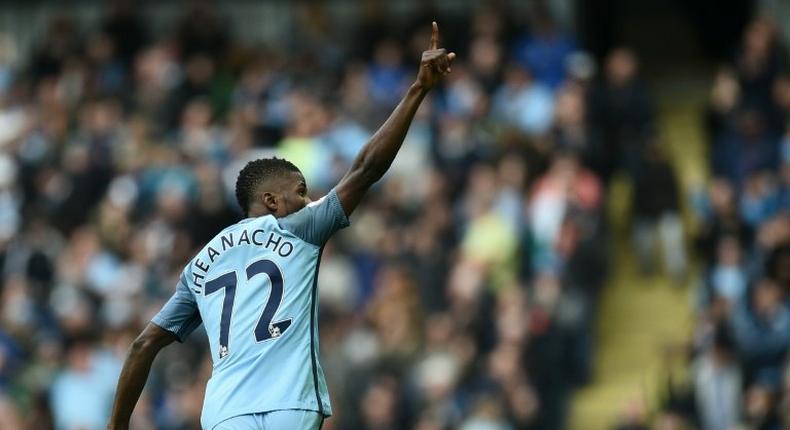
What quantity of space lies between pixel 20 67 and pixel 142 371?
15.4 meters

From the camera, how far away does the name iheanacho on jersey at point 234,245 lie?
7.23 metres

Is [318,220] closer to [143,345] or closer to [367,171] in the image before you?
[367,171]

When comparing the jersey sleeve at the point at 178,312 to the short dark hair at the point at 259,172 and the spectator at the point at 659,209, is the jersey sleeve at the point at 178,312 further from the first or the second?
the spectator at the point at 659,209

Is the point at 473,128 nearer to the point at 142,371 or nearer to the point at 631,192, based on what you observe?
the point at 631,192

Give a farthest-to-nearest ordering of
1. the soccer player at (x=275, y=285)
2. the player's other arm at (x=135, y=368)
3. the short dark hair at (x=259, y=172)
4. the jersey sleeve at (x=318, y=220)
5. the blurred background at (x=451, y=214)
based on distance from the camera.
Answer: the blurred background at (x=451, y=214), the player's other arm at (x=135, y=368), the short dark hair at (x=259, y=172), the jersey sleeve at (x=318, y=220), the soccer player at (x=275, y=285)

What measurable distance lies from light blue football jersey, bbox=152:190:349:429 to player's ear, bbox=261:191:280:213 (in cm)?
6

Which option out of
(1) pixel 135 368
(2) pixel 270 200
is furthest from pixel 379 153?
(1) pixel 135 368

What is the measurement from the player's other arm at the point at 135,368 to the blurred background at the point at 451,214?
23.6 ft

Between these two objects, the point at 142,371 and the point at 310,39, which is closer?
the point at 142,371

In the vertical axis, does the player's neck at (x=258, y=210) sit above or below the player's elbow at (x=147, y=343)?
above

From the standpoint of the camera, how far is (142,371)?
7.49m

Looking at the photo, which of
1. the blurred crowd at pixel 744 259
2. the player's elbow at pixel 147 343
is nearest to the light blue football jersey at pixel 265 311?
the player's elbow at pixel 147 343

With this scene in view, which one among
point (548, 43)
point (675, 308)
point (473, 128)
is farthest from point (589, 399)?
point (548, 43)

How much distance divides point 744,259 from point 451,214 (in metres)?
3.05
